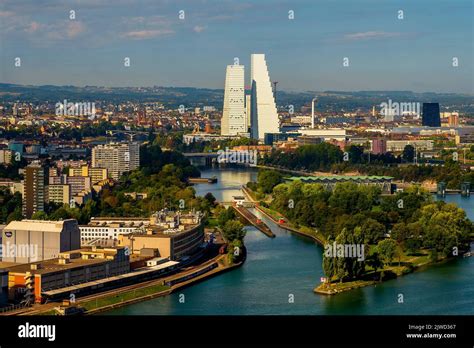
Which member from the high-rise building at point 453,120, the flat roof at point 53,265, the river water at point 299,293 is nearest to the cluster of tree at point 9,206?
the river water at point 299,293

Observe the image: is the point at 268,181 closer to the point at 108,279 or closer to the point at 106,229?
the point at 106,229

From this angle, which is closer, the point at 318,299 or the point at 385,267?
the point at 318,299

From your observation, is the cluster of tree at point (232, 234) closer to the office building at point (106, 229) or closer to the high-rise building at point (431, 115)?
the office building at point (106, 229)

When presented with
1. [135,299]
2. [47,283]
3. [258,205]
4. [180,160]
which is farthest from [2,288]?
[180,160]

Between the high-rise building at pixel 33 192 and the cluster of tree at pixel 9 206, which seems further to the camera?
the high-rise building at pixel 33 192

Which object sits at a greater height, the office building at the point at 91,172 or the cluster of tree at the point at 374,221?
the office building at the point at 91,172

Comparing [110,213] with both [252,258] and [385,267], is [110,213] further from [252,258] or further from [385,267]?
[385,267]

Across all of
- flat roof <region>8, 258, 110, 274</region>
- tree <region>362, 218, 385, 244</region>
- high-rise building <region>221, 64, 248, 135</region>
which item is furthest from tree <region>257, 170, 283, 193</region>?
high-rise building <region>221, 64, 248, 135</region>
